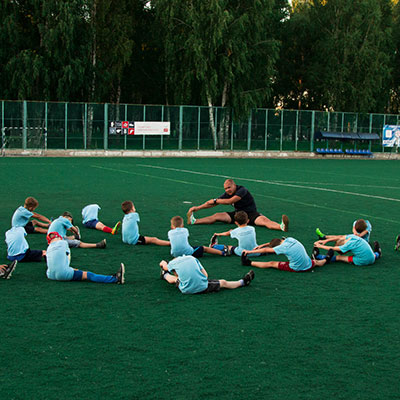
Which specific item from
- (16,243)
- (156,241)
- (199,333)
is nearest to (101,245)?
(156,241)

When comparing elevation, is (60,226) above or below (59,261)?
above

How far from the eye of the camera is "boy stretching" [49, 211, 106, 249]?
30.3 feet

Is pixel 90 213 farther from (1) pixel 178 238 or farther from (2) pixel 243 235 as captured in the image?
(2) pixel 243 235

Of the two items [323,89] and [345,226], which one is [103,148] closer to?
[323,89]

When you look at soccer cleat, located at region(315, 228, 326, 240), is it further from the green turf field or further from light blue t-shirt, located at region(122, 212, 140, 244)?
light blue t-shirt, located at region(122, 212, 140, 244)

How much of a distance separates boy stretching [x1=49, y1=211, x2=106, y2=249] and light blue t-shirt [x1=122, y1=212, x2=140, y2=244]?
0.43 meters

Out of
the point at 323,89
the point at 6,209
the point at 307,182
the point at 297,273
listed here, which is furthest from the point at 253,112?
the point at 297,273

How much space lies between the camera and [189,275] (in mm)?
7328

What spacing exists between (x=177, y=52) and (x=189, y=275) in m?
41.5

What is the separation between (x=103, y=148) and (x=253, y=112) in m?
12.9

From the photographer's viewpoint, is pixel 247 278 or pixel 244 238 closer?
pixel 247 278

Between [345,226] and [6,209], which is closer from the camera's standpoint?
[345,226]

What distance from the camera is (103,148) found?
41844mm

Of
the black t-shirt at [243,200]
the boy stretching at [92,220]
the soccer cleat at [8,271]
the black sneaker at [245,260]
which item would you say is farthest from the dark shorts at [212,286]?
the black t-shirt at [243,200]
